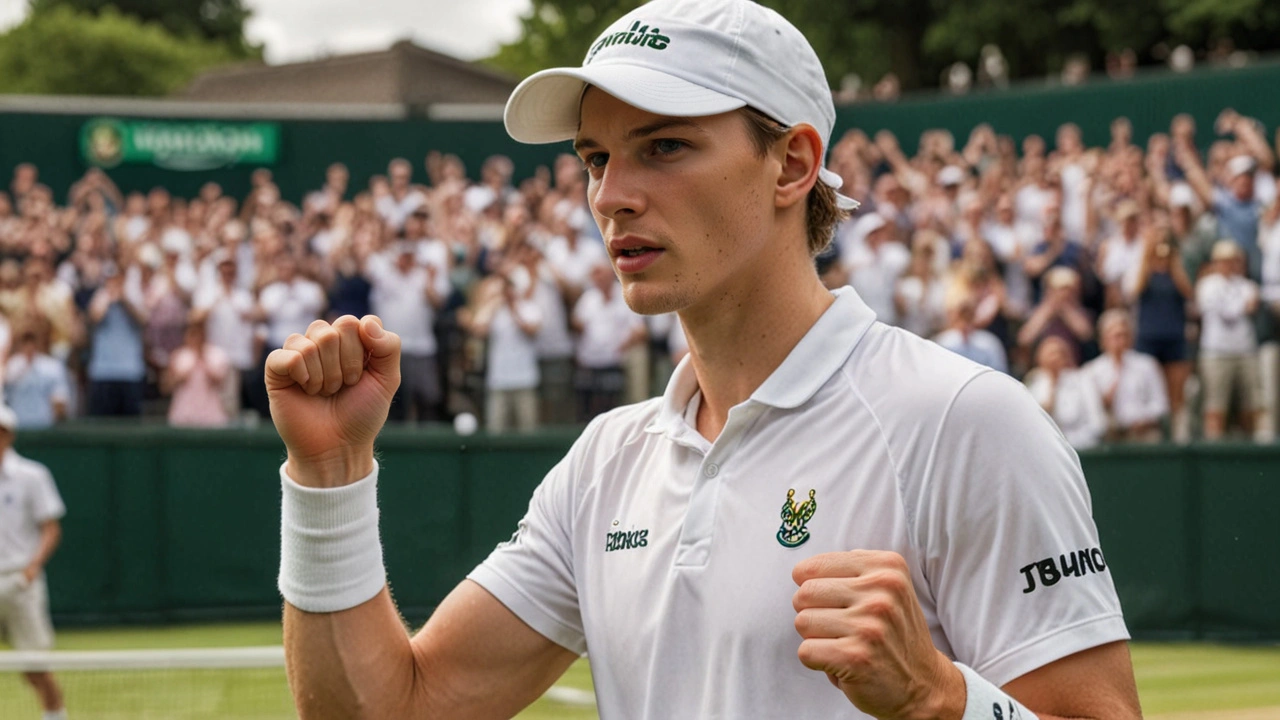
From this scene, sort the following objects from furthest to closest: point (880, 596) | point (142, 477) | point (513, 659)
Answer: point (142, 477), point (513, 659), point (880, 596)

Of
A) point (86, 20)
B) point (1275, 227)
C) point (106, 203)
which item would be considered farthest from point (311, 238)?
point (86, 20)

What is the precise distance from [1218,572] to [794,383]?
10361 mm

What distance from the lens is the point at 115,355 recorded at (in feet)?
53.3

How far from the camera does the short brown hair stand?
111 inches

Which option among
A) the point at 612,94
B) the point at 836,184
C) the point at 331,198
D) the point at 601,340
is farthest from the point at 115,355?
the point at 612,94

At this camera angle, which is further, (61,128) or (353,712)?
(61,128)

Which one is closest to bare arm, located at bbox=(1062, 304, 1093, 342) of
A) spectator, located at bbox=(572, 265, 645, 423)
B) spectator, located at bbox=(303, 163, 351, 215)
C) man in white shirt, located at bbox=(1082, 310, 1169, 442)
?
man in white shirt, located at bbox=(1082, 310, 1169, 442)

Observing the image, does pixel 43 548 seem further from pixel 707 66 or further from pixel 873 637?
pixel 873 637

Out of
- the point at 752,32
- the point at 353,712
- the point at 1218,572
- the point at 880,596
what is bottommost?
the point at 1218,572

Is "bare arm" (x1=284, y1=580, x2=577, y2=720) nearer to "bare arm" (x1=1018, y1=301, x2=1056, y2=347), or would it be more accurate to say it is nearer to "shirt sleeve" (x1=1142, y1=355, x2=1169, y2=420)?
"shirt sleeve" (x1=1142, y1=355, x2=1169, y2=420)

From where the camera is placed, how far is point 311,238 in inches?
702

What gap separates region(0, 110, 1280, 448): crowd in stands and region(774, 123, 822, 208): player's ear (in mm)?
10642

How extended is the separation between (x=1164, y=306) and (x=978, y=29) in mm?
22105

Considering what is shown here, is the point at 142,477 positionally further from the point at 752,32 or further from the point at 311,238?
the point at 752,32
